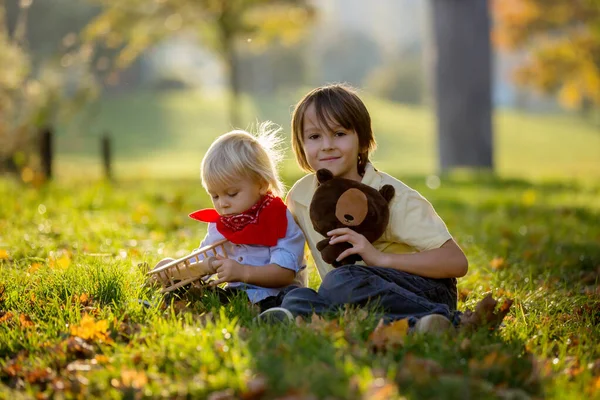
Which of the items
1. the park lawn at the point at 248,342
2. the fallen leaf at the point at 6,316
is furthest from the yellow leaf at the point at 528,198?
the fallen leaf at the point at 6,316

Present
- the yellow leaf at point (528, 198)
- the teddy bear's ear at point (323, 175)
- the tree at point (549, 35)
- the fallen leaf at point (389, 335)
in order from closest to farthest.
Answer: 1. the fallen leaf at point (389, 335)
2. the teddy bear's ear at point (323, 175)
3. the yellow leaf at point (528, 198)
4. the tree at point (549, 35)

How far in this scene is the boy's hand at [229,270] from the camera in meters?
3.56

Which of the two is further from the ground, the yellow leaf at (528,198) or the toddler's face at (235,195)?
the toddler's face at (235,195)

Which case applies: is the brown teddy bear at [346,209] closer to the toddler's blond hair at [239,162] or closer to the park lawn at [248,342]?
the toddler's blond hair at [239,162]

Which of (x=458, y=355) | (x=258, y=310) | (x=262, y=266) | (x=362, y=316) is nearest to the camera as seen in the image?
(x=458, y=355)

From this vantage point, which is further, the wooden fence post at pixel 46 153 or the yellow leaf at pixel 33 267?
the wooden fence post at pixel 46 153

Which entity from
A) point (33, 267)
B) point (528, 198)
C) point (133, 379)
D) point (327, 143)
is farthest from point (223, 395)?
point (528, 198)

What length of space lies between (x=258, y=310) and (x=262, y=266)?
0.28 meters

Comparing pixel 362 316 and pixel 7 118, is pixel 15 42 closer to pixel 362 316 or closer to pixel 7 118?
pixel 7 118

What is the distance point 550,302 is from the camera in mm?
3953

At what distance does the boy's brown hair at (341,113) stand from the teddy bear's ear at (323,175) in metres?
0.24

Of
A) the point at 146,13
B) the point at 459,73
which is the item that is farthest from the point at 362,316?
the point at 146,13

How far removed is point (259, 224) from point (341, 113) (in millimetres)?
666

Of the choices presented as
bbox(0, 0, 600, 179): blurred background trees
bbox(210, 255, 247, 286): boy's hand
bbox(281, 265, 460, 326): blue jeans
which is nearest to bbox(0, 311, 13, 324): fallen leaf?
bbox(210, 255, 247, 286): boy's hand
